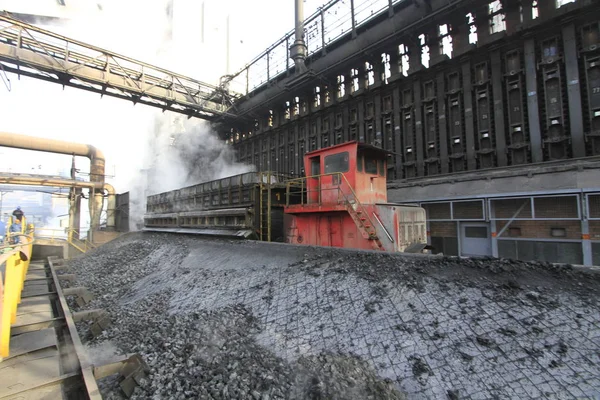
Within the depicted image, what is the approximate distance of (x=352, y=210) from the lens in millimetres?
6285

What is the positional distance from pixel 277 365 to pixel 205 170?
2068cm

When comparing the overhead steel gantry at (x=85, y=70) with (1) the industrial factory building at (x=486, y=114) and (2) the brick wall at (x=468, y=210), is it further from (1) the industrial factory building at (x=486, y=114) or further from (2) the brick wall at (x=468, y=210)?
(2) the brick wall at (x=468, y=210)

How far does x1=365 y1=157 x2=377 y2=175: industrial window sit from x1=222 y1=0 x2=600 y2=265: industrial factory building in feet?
11.0

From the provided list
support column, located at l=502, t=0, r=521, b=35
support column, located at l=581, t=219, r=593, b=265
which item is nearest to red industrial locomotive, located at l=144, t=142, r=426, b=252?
support column, located at l=581, t=219, r=593, b=265

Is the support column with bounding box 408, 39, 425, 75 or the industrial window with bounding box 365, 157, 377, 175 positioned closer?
the industrial window with bounding box 365, 157, 377, 175

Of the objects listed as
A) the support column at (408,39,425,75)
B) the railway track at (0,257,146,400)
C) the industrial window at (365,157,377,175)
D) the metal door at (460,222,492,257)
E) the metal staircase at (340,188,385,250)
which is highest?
the support column at (408,39,425,75)

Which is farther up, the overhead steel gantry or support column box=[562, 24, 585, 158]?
the overhead steel gantry

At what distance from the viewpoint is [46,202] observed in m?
54.6

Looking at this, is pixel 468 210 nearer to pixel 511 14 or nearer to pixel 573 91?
pixel 573 91

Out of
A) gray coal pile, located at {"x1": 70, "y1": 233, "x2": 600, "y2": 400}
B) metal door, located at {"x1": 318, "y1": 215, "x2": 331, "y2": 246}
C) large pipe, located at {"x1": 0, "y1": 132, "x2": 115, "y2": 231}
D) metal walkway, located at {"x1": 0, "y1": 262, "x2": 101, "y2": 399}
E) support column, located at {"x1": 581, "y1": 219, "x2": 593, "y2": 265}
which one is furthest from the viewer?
large pipe, located at {"x1": 0, "y1": 132, "x2": 115, "y2": 231}

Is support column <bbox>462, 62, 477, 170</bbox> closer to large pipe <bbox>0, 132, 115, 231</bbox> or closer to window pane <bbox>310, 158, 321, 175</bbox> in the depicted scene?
window pane <bbox>310, 158, 321, 175</bbox>

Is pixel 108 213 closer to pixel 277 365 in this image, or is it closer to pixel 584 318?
pixel 277 365

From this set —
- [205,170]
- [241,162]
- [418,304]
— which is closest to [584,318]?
[418,304]

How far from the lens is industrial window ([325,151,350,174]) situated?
704 centimetres
